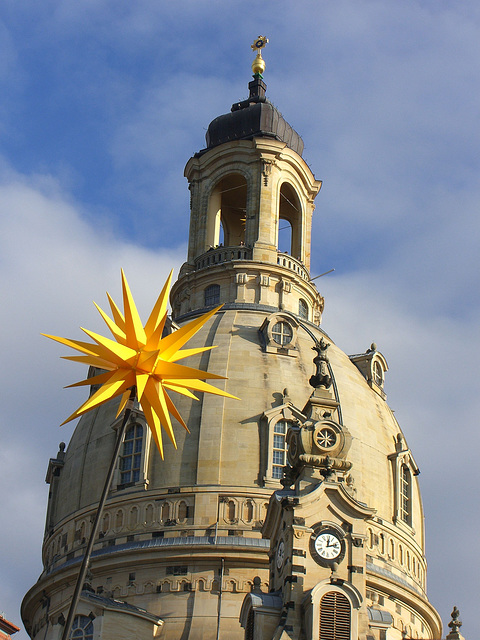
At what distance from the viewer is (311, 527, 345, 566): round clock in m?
45.4

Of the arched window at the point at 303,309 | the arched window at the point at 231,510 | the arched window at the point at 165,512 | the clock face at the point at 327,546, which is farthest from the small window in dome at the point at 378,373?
the clock face at the point at 327,546

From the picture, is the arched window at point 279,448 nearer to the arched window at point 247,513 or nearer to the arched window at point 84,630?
the arched window at point 247,513

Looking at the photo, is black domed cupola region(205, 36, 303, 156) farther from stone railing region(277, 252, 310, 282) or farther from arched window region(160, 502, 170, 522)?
arched window region(160, 502, 170, 522)

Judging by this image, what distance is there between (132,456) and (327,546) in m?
12.8

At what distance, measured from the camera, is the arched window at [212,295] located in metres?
65.2

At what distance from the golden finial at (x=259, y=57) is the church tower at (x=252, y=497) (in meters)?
12.7

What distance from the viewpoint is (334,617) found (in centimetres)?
4369

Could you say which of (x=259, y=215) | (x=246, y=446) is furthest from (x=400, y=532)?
(x=259, y=215)

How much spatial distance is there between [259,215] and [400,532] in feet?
63.3

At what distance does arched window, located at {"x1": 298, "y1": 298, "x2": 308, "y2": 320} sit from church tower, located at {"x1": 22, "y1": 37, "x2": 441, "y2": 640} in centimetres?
14

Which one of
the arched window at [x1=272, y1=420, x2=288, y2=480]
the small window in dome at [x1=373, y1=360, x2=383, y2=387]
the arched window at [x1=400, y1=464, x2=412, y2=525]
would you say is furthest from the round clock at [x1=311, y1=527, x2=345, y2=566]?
the small window in dome at [x1=373, y1=360, x2=383, y2=387]

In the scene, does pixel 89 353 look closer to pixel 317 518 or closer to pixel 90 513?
pixel 317 518

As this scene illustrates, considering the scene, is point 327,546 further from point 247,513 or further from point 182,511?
point 182,511

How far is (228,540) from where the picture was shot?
170 feet
